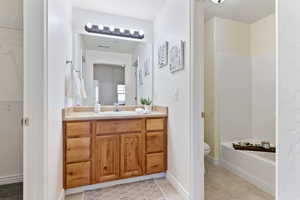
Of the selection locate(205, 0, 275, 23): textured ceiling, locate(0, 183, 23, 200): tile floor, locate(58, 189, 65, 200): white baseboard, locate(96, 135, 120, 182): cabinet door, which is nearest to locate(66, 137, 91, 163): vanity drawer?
locate(96, 135, 120, 182): cabinet door

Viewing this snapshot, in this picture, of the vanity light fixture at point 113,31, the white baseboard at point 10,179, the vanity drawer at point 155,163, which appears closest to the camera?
the white baseboard at point 10,179

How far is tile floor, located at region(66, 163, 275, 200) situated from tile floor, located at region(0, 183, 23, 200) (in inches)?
21.5

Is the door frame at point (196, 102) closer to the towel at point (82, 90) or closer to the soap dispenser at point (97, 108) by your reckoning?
the soap dispenser at point (97, 108)

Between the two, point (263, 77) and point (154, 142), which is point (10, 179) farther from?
point (263, 77)

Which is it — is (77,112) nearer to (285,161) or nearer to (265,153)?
(285,161)

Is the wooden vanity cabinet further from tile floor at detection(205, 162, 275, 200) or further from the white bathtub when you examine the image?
the white bathtub

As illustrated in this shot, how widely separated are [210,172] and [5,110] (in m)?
2.88

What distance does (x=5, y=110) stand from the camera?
2.04 metres

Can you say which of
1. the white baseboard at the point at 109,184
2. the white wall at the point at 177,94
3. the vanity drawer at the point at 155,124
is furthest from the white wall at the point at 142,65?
the white baseboard at the point at 109,184

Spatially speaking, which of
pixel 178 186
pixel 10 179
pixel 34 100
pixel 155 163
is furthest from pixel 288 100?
pixel 10 179

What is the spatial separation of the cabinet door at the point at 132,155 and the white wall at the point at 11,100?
1.34 m

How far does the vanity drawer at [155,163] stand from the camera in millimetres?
2109

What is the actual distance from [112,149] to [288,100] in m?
1.76

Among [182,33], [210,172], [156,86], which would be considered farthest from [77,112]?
[210,172]
